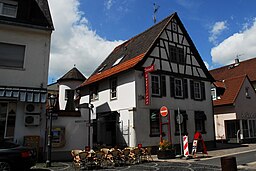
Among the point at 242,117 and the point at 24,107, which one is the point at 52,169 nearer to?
the point at 24,107

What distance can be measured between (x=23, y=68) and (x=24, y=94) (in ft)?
5.63

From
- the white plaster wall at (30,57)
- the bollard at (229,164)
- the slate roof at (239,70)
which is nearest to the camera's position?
the bollard at (229,164)

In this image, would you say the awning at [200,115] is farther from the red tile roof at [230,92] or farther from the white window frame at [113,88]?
the white window frame at [113,88]

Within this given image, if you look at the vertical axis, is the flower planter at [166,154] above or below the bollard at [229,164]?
below

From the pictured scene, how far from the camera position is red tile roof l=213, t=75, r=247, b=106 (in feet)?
85.9

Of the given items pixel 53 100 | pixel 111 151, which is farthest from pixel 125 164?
pixel 53 100

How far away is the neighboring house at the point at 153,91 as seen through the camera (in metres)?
18.0

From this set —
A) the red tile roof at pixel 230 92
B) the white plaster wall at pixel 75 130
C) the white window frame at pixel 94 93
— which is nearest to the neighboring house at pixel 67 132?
the white plaster wall at pixel 75 130

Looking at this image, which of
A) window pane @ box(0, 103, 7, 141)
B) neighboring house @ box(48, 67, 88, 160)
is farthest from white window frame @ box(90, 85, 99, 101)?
window pane @ box(0, 103, 7, 141)

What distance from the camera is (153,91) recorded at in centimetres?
1895

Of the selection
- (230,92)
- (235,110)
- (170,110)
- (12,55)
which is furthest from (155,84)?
(230,92)

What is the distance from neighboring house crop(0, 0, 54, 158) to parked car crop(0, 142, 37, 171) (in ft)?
13.3

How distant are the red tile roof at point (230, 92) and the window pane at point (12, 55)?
67.3ft

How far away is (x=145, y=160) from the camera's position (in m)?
13.8
